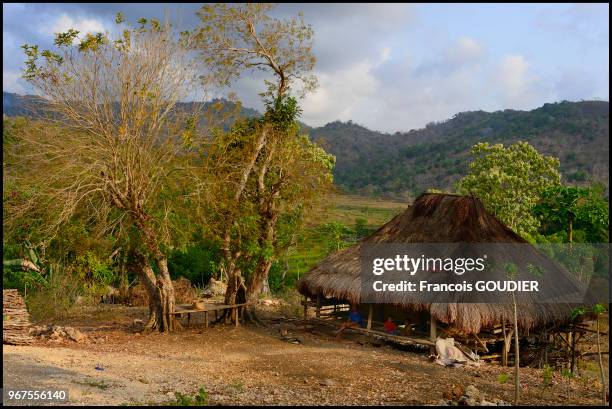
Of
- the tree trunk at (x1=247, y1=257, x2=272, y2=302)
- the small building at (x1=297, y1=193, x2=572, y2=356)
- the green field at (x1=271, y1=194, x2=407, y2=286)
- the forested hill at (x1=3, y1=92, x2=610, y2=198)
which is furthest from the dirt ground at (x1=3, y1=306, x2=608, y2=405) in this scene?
the forested hill at (x1=3, y1=92, x2=610, y2=198)

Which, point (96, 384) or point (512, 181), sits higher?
point (512, 181)

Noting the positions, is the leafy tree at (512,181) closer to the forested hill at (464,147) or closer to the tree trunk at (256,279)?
the tree trunk at (256,279)

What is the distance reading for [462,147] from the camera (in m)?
69.3

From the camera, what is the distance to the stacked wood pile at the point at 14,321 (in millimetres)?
12344

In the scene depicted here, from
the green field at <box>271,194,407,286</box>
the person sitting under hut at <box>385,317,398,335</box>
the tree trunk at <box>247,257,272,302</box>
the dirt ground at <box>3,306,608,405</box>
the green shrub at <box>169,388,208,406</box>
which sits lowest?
the dirt ground at <box>3,306,608,405</box>

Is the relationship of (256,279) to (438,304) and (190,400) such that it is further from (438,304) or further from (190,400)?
(190,400)

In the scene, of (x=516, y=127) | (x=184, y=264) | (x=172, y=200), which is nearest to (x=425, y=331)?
(x=172, y=200)

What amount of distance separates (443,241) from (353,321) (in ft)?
11.8

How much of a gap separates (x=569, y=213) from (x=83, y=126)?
52.9ft

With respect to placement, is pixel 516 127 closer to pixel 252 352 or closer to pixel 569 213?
pixel 569 213

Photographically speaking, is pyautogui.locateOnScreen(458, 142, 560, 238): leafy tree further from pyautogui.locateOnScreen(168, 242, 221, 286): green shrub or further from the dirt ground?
the dirt ground

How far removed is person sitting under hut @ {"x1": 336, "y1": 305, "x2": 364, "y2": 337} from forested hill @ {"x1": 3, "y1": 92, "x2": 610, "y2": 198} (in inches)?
1587

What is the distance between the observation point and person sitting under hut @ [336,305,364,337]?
16.2 meters

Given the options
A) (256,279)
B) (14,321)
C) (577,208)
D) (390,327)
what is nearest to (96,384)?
(14,321)
